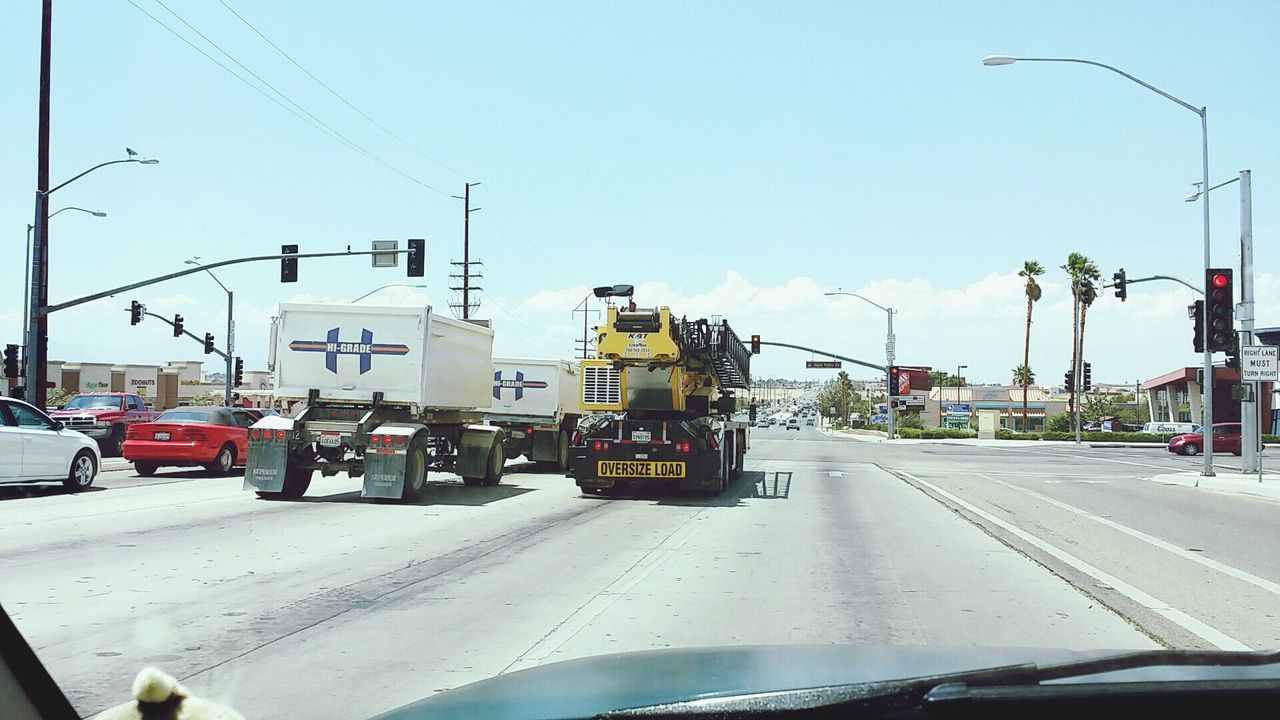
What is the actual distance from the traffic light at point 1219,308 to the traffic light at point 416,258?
20.8 meters

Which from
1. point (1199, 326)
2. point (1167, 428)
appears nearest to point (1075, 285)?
point (1167, 428)

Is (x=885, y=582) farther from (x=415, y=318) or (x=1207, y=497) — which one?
(x=1207, y=497)

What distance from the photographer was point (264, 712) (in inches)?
202

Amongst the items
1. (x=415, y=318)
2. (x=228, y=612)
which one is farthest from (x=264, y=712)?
(x=415, y=318)

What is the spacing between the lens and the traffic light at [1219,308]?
23672 mm

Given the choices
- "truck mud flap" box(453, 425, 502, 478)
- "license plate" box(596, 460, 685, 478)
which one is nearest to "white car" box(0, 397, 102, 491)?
"truck mud flap" box(453, 425, 502, 478)

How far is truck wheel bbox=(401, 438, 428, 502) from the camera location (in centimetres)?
1669

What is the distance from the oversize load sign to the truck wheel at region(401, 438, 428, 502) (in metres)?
18.5

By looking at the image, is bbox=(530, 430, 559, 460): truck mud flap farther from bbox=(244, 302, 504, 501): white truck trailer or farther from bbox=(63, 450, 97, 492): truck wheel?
bbox=(63, 450, 97, 492): truck wheel

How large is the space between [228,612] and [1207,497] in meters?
20.4

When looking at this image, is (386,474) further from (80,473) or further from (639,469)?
(80,473)

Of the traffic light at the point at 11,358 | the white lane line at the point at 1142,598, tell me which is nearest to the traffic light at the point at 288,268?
the traffic light at the point at 11,358

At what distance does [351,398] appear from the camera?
17500mm

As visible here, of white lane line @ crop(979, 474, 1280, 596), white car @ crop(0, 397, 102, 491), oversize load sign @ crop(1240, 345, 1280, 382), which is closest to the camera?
white lane line @ crop(979, 474, 1280, 596)
